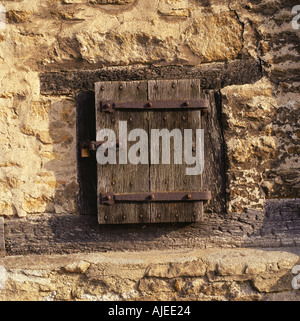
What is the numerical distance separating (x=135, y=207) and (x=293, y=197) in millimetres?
1084

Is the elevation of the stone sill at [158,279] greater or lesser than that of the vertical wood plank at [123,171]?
lesser

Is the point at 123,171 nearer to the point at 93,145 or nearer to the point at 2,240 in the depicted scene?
the point at 93,145

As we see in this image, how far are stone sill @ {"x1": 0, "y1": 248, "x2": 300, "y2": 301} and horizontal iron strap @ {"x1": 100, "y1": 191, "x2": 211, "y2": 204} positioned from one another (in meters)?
0.38

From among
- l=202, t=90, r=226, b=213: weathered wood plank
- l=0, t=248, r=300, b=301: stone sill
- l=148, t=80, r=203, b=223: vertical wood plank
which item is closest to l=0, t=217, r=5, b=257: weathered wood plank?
l=0, t=248, r=300, b=301: stone sill

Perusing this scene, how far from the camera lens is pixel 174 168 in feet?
8.84

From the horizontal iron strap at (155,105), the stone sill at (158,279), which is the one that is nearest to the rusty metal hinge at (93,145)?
the horizontal iron strap at (155,105)

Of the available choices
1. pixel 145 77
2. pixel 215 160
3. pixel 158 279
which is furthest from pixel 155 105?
pixel 158 279

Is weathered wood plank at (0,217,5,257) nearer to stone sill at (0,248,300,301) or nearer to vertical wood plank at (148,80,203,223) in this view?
stone sill at (0,248,300,301)

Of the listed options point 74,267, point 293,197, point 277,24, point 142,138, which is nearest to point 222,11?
point 277,24

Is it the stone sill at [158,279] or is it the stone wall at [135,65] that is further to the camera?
the stone wall at [135,65]

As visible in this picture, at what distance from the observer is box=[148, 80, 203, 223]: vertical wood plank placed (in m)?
2.69

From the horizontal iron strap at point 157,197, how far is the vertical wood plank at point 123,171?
35 mm

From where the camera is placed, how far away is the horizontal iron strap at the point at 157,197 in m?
2.66

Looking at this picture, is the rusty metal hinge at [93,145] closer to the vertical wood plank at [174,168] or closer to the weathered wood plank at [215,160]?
the vertical wood plank at [174,168]
